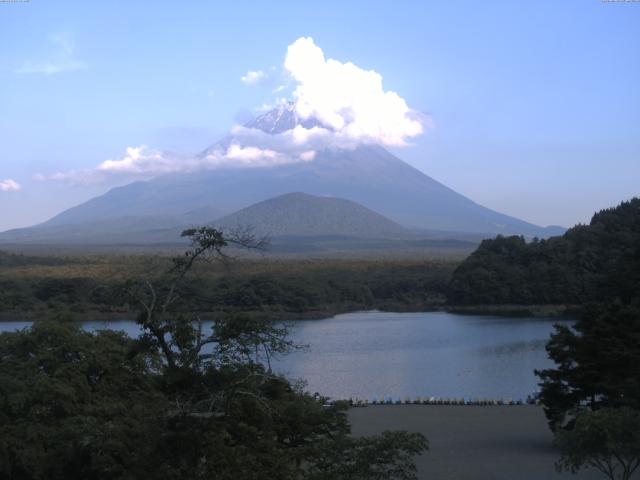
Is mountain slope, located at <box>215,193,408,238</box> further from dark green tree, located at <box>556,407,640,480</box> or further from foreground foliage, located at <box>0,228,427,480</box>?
dark green tree, located at <box>556,407,640,480</box>

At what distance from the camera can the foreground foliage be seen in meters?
6.55

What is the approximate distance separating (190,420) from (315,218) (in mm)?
133196

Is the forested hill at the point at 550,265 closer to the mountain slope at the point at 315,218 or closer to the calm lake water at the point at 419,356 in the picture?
the calm lake water at the point at 419,356

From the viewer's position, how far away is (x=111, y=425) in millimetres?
7879

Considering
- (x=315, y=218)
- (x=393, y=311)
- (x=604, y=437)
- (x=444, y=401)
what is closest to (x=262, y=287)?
(x=393, y=311)

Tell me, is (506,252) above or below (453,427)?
above

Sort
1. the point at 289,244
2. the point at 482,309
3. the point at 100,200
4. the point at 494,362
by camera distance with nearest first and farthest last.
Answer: the point at 494,362, the point at 482,309, the point at 289,244, the point at 100,200

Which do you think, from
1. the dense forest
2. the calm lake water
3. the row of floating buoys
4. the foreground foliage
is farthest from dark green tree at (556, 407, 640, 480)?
the dense forest

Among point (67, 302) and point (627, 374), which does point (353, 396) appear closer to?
point (627, 374)

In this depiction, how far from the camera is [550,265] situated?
49375mm

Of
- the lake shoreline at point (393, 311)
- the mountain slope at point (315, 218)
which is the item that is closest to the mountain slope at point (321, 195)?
the mountain slope at point (315, 218)

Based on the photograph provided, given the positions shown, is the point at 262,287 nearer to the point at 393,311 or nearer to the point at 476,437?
the point at 393,311

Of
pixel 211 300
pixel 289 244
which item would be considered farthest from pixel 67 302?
pixel 289 244

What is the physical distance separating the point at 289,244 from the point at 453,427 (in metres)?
100
